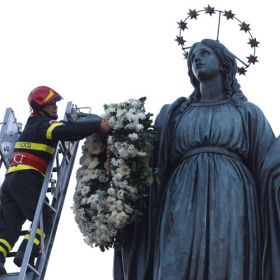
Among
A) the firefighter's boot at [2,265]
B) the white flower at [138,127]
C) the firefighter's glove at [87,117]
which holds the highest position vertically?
the firefighter's glove at [87,117]

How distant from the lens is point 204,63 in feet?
46.9

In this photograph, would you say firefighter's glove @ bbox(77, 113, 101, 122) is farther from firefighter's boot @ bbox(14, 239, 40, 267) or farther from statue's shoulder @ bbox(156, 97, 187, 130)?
firefighter's boot @ bbox(14, 239, 40, 267)

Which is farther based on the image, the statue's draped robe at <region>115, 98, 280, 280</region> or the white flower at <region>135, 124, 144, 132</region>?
the white flower at <region>135, 124, 144, 132</region>

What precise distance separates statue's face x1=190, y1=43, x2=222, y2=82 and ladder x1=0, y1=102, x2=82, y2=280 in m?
1.83

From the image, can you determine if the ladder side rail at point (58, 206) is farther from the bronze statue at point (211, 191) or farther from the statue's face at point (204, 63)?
the statue's face at point (204, 63)

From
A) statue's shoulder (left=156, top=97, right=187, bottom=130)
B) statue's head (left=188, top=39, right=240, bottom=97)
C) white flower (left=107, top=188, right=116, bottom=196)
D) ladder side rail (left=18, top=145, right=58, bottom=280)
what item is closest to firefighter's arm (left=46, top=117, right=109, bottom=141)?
ladder side rail (left=18, top=145, right=58, bottom=280)

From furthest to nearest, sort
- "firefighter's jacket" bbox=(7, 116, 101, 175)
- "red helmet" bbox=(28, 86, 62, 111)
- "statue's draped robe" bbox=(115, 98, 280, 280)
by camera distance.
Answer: "red helmet" bbox=(28, 86, 62, 111) → "firefighter's jacket" bbox=(7, 116, 101, 175) → "statue's draped robe" bbox=(115, 98, 280, 280)

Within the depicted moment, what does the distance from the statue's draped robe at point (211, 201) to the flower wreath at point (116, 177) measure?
0.85ft

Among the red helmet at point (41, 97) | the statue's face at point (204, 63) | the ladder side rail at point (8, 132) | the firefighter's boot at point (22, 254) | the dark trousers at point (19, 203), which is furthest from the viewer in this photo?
the ladder side rail at point (8, 132)

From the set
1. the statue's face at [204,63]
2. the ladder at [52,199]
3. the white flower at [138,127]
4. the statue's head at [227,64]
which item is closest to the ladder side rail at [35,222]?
the ladder at [52,199]

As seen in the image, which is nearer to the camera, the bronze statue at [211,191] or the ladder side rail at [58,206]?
the bronze statue at [211,191]

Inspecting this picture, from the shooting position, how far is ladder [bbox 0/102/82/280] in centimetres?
1379

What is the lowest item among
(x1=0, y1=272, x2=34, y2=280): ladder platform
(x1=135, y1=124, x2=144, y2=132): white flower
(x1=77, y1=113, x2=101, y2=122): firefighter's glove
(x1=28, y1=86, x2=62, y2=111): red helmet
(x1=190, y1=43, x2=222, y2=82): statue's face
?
(x1=0, y1=272, x2=34, y2=280): ladder platform

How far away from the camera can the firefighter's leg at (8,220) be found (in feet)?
47.1
